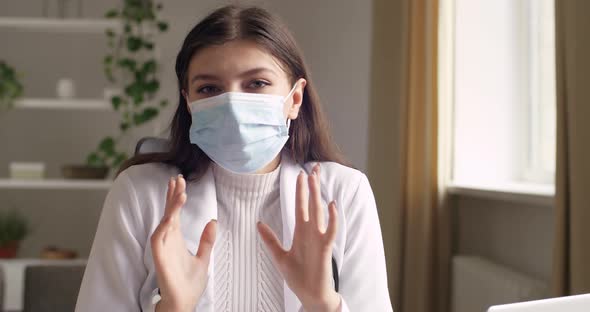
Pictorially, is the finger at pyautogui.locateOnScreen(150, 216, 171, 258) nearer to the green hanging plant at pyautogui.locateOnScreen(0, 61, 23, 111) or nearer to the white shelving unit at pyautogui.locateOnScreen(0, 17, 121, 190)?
the white shelving unit at pyautogui.locateOnScreen(0, 17, 121, 190)

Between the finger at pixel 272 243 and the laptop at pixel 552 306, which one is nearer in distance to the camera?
the laptop at pixel 552 306

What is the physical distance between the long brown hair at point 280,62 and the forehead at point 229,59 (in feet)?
0.05

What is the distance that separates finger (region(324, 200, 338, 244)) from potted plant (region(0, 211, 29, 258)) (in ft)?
10.8

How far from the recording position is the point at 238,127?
4.48 ft

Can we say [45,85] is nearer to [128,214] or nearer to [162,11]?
[162,11]

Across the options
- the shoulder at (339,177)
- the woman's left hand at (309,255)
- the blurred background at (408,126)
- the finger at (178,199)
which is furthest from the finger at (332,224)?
the blurred background at (408,126)

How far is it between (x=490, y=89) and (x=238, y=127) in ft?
6.06

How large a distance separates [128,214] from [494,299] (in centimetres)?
143

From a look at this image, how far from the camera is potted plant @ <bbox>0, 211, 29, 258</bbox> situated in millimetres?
3934

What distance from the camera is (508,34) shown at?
294cm

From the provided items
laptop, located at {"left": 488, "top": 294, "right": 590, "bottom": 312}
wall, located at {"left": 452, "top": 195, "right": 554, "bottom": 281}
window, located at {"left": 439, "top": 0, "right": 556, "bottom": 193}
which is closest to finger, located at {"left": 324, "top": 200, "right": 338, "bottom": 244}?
laptop, located at {"left": 488, "top": 294, "right": 590, "bottom": 312}

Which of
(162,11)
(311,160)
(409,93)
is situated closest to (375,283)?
(311,160)

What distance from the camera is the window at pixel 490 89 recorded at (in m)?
2.84

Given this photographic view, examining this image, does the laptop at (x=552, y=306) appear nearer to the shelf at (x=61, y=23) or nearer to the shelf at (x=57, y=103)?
the shelf at (x=57, y=103)
